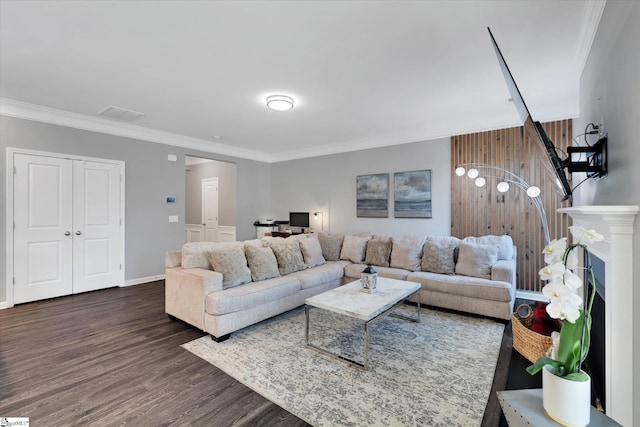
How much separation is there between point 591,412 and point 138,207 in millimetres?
5820

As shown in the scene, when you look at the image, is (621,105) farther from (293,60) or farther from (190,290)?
(190,290)

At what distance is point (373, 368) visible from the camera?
239cm

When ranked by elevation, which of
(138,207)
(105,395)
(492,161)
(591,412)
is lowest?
(105,395)

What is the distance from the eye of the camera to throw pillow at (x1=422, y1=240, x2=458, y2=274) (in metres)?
3.95

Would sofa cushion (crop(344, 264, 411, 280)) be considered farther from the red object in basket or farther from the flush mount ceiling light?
the flush mount ceiling light

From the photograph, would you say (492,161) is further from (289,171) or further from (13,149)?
(13,149)

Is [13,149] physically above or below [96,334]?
above

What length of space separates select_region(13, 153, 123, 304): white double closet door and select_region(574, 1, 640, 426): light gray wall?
589 cm

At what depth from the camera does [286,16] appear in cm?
212

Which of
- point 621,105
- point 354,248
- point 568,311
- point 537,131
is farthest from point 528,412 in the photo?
point 354,248

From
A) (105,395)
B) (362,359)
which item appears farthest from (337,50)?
(105,395)

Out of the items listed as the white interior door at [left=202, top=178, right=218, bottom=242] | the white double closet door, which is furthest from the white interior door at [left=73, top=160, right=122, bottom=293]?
the white interior door at [left=202, top=178, right=218, bottom=242]

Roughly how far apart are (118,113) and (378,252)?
171 inches

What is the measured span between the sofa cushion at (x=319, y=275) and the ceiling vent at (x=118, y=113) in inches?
129
